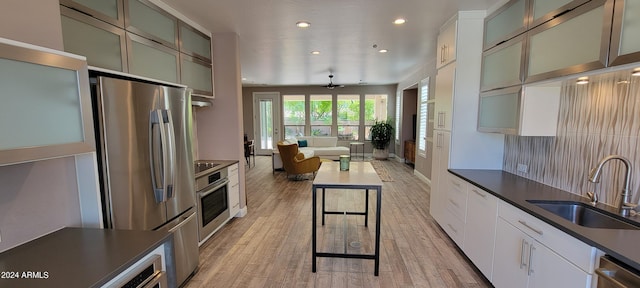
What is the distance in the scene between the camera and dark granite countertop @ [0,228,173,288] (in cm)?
102

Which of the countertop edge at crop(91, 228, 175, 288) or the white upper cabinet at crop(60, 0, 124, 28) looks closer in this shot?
the countertop edge at crop(91, 228, 175, 288)

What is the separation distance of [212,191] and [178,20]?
1938 mm

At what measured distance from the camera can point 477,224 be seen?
94.4 inches

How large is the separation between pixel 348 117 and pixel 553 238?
8.30 metres

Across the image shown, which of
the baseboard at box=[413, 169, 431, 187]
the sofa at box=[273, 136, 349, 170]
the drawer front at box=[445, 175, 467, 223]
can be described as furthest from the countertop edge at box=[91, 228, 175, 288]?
the sofa at box=[273, 136, 349, 170]

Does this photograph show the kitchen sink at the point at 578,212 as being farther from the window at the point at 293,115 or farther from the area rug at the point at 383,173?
the window at the point at 293,115

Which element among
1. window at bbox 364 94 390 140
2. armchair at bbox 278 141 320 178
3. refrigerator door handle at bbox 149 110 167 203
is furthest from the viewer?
window at bbox 364 94 390 140

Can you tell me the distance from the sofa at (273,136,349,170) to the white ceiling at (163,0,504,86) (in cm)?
271

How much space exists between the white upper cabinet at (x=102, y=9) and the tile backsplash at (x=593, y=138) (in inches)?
141

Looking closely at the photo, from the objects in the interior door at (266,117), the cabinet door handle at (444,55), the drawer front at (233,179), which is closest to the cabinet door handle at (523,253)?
the cabinet door handle at (444,55)

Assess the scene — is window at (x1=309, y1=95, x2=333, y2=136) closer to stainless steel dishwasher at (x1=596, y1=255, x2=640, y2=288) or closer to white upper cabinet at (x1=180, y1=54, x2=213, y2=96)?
white upper cabinet at (x1=180, y1=54, x2=213, y2=96)

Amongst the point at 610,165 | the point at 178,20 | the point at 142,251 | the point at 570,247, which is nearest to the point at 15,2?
the point at 142,251

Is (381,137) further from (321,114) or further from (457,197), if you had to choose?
(457,197)

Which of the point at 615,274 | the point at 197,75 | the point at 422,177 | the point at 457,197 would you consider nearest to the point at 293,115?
the point at 422,177
